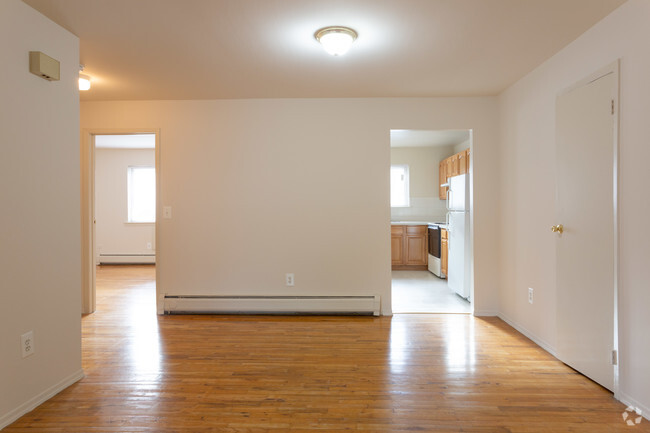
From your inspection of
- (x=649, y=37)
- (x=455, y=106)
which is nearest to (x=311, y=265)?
(x=455, y=106)

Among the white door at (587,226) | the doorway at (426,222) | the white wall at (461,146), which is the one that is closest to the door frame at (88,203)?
the doorway at (426,222)

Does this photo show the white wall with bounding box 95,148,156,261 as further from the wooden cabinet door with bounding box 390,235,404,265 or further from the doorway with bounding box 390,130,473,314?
the doorway with bounding box 390,130,473,314

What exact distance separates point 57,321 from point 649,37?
11.9ft

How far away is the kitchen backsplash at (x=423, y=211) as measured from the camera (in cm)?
724

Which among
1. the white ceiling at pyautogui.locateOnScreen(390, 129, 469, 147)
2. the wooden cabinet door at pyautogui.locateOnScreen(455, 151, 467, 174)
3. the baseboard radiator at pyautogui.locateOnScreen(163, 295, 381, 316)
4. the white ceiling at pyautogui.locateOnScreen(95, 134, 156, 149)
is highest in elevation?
the white ceiling at pyautogui.locateOnScreen(95, 134, 156, 149)

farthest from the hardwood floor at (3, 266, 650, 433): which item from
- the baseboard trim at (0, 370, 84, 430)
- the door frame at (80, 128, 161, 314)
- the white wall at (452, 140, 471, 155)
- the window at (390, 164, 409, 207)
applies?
the window at (390, 164, 409, 207)

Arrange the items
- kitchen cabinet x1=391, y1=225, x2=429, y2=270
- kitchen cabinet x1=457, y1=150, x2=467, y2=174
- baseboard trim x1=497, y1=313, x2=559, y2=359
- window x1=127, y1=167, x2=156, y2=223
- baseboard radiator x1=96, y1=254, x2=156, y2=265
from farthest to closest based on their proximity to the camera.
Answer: window x1=127, y1=167, x2=156, y2=223 → baseboard radiator x1=96, y1=254, x2=156, y2=265 → kitchen cabinet x1=391, y1=225, x2=429, y2=270 → kitchen cabinet x1=457, y1=150, x2=467, y2=174 → baseboard trim x1=497, y1=313, x2=559, y2=359

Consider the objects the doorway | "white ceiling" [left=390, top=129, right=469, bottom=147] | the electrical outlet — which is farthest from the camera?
"white ceiling" [left=390, top=129, right=469, bottom=147]

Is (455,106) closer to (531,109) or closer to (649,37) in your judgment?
(531,109)

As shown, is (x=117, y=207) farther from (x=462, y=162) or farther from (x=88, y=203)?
(x=462, y=162)

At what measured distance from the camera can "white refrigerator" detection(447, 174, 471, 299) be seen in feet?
14.3

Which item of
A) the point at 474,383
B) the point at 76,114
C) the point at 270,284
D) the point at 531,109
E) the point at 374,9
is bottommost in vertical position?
the point at 474,383

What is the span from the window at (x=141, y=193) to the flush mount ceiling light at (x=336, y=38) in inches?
244

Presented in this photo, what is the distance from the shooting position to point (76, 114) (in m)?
2.44
